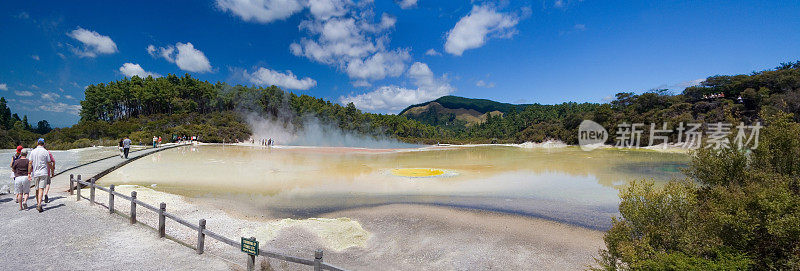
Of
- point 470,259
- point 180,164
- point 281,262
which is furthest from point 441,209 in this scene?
point 180,164

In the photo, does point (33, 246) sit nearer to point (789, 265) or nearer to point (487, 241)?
point (487, 241)

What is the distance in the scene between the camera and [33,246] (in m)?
6.59

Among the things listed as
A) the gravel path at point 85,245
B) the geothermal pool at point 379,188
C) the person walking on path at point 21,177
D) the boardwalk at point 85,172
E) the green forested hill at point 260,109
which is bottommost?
the geothermal pool at point 379,188

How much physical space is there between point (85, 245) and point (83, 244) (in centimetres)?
9

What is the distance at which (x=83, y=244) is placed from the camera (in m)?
6.88

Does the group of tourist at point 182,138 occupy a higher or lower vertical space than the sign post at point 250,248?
higher

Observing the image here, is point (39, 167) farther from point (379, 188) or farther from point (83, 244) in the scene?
point (379, 188)

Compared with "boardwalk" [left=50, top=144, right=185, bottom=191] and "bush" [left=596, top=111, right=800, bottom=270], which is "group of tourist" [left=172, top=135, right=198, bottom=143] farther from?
"bush" [left=596, top=111, right=800, bottom=270]

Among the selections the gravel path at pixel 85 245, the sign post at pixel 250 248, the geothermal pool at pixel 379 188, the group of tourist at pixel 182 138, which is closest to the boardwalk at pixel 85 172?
the geothermal pool at pixel 379 188

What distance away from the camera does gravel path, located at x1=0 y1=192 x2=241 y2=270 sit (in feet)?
19.8

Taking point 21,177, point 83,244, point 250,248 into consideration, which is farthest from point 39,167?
point 250,248

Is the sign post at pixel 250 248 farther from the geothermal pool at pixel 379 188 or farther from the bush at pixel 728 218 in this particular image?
the bush at pixel 728 218

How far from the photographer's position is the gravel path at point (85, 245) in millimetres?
6039

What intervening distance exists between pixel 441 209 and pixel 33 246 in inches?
422
